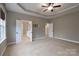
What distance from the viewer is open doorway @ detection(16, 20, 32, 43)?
1.77m

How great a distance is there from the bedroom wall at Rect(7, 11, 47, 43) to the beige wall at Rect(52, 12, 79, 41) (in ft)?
1.16

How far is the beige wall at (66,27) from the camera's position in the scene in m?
1.91

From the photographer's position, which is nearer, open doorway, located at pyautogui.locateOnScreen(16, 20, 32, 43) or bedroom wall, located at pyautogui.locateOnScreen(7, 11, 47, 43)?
bedroom wall, located at pyautogui.locateOnScreen(7, 11, 47, 43)

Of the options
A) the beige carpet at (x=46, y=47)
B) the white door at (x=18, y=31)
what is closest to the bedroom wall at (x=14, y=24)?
the white door at (x=18, y=31)

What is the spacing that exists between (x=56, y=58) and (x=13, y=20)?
48.2 inches

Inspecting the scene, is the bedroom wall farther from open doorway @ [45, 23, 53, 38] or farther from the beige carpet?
the beige carpet

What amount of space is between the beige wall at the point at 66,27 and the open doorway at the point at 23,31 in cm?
67

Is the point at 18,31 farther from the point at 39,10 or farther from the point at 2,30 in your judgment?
the point at 39,10

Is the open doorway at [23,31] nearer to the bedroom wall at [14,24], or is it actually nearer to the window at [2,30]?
the bedroom wall at [14,24]

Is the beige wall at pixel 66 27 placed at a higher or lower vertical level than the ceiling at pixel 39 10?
lower

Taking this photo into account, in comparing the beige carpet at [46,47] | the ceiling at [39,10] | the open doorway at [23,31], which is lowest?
the beige carpet at [46,47]

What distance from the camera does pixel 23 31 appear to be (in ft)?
6.59

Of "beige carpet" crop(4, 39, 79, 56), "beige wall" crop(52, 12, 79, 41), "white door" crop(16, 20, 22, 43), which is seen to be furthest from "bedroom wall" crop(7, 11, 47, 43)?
"beige wall" crop(52, 12, 79, 41)

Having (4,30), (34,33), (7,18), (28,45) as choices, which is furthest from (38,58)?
(7,18)
